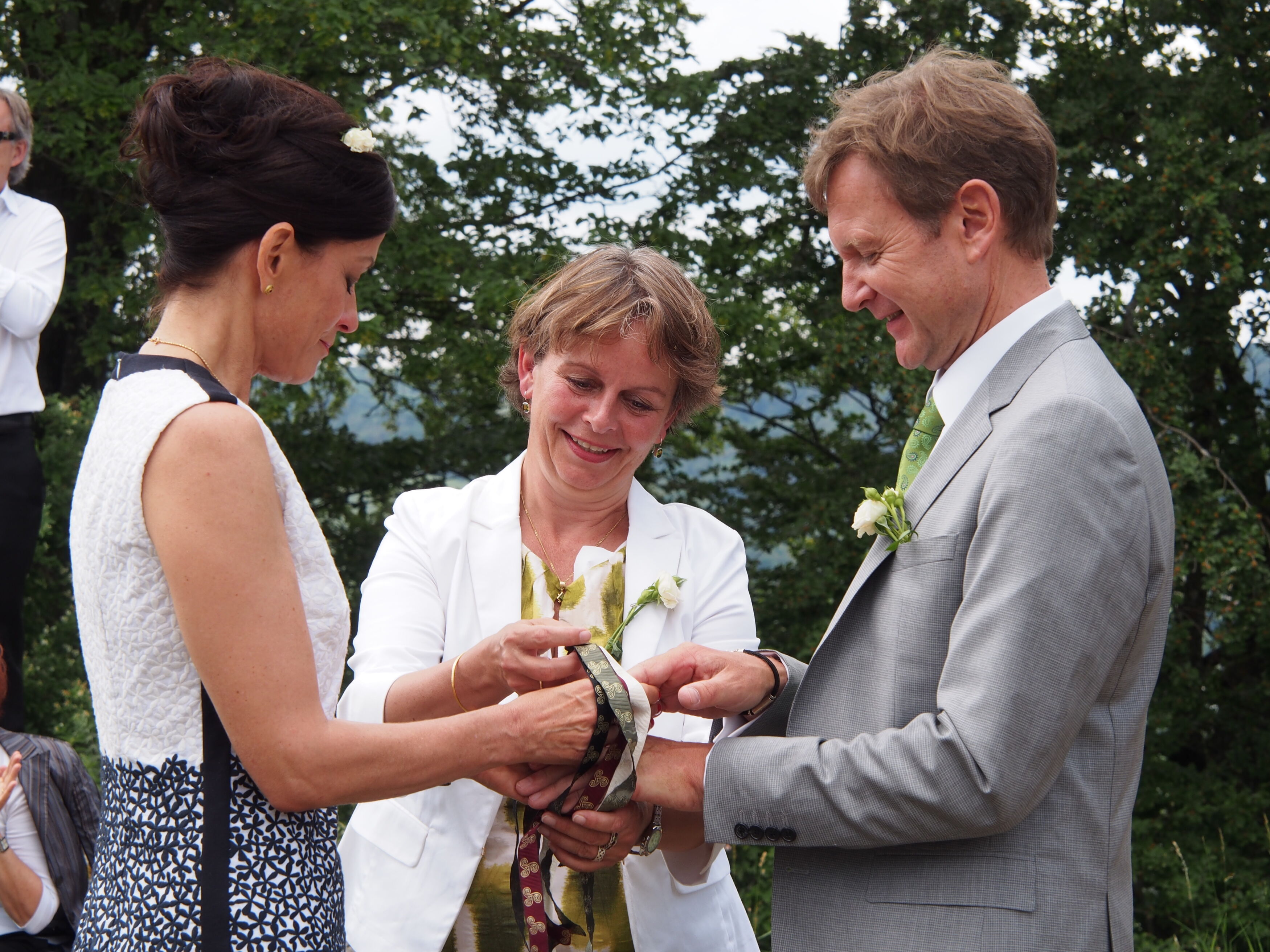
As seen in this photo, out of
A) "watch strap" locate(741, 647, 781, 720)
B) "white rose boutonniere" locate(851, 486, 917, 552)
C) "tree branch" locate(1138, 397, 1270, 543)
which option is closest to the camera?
"white rose boutonniere" locate(851, 486, 917, 552)

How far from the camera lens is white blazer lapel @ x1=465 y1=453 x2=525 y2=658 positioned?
2.89m

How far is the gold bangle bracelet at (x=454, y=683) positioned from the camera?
2.67 m

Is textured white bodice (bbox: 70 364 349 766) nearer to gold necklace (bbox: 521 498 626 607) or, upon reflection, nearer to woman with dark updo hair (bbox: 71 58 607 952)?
woman with dark updo hair (bbox: 71 58 607 952)

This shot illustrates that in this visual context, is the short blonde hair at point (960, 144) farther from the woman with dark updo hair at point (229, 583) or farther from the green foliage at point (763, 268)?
the green foliage at point (763, 268)

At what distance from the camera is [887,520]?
7.24ft

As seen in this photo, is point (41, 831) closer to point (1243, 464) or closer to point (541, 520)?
point (541, 520)

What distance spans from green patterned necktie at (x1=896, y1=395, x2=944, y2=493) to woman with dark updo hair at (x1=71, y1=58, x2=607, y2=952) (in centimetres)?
84

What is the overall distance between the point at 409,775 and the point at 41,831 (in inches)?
103

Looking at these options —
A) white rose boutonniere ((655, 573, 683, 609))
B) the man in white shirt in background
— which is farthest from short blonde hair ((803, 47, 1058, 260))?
the man in white shirt in background

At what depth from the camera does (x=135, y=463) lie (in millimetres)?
1903

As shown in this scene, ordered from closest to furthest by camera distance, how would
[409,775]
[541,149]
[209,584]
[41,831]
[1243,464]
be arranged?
[209,584], [409,775], [41,831], [1243,464], [541,149]

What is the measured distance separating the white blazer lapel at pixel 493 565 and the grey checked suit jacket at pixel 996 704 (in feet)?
2.71

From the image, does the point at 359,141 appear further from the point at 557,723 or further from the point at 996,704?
the point at 996,704

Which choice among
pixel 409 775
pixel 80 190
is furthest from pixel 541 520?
pixel 80 190
